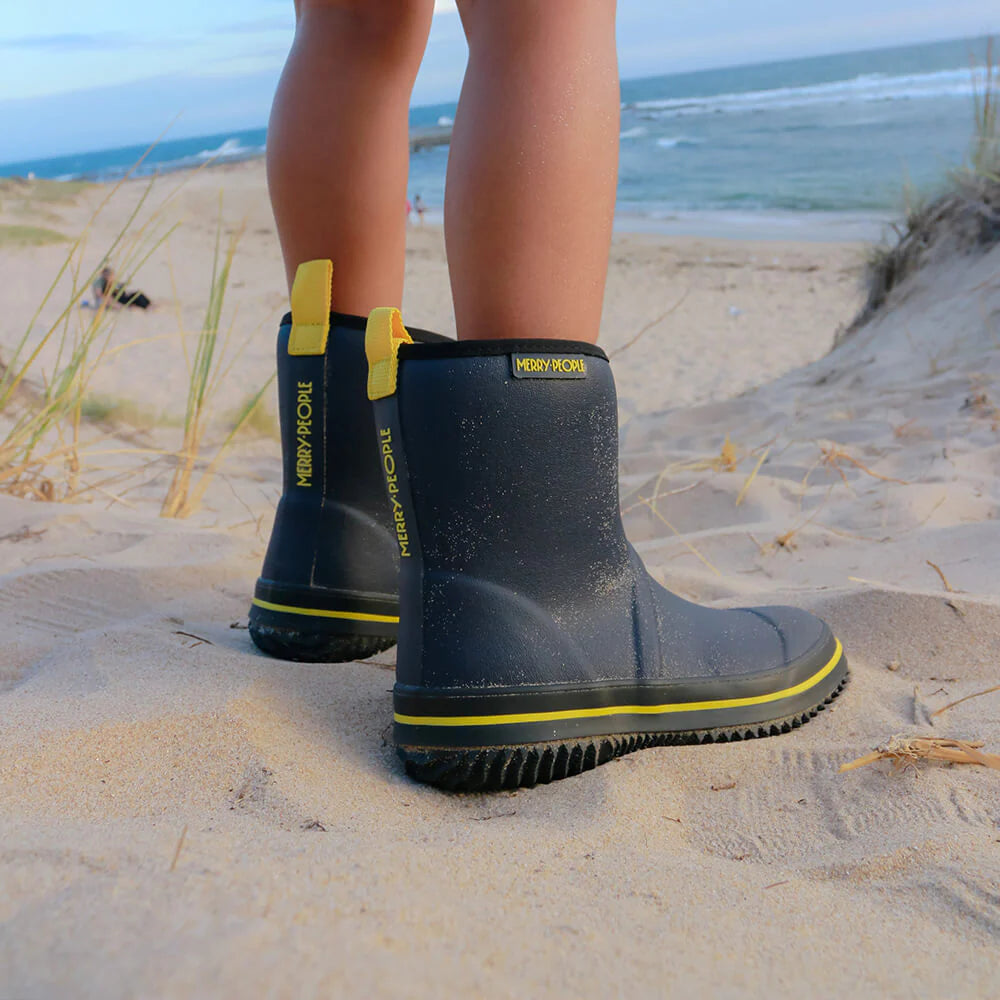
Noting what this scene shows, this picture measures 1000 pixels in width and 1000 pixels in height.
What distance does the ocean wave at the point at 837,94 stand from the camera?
2657 cm

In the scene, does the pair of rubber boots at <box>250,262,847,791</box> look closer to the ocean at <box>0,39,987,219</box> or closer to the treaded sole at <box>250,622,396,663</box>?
the treaded sole at <box>250,622,396,663</box>

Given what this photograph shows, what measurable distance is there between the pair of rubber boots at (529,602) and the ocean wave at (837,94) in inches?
1064

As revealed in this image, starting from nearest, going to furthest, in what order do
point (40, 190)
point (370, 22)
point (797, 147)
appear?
1. point (370, 22)
2. point (40, 190)
3. point (797, 147)

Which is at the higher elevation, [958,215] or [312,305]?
[312,305]

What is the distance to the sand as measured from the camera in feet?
1.99

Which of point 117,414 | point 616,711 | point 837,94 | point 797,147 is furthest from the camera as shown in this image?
point 837,94

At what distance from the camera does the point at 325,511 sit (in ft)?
4.42

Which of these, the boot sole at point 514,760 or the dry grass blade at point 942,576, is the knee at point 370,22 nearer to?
the boot sole at point 514,760

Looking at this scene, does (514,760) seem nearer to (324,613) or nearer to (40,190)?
(324,613)

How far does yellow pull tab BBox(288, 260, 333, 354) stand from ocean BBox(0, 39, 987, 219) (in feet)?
8.75

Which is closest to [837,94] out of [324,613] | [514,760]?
[324,613]

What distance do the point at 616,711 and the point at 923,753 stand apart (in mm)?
323

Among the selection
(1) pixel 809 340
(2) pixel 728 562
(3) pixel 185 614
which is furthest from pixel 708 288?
(3) pixel 185 614

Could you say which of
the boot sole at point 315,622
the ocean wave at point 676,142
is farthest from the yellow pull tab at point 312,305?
the ocean wave at point 676,142
